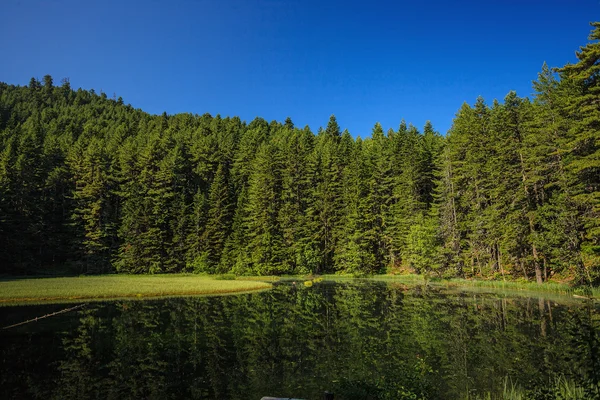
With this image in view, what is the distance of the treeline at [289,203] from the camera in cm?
4872

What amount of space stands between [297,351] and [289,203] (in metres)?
56.0

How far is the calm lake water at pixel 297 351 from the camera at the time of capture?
1209 centimetres

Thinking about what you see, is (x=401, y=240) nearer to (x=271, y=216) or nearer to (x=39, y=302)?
(x=271, y=216)

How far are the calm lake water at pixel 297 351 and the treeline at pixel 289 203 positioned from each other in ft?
74.4

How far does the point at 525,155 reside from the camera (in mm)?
46688

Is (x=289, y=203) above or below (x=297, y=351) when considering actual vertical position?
above

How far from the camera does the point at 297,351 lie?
17.2 m

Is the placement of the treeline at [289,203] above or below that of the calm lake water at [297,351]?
above

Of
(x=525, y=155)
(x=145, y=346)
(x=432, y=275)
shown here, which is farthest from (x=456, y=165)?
(x=145, y=346)

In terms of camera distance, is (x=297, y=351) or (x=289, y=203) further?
(x=289, y=203)

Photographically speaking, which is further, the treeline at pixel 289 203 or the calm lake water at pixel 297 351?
the treeline at pixel 289 203

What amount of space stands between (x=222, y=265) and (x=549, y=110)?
5363 centimetres

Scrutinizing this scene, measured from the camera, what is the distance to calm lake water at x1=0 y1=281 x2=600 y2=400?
12086mm

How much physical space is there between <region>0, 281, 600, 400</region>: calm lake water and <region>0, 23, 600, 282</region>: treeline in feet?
74.4
